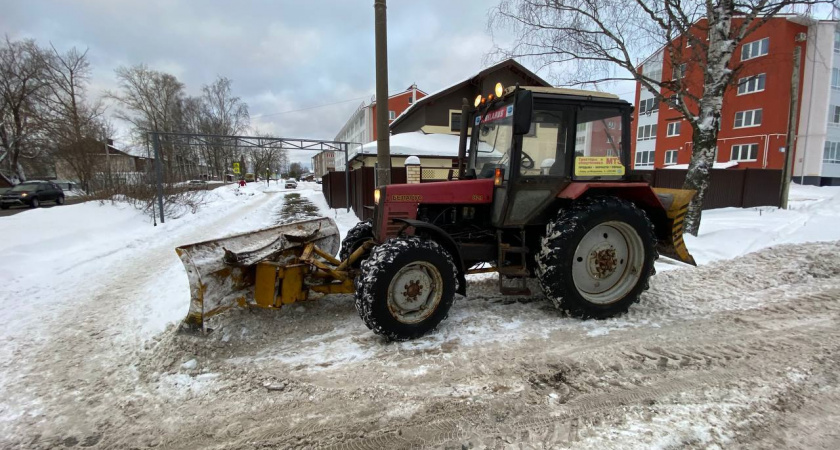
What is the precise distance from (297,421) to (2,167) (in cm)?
4204

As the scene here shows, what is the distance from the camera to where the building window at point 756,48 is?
2731cm

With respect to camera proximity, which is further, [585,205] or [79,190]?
[79,190]

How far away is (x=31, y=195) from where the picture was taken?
20.6m

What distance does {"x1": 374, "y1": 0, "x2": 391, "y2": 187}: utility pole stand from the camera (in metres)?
6.46

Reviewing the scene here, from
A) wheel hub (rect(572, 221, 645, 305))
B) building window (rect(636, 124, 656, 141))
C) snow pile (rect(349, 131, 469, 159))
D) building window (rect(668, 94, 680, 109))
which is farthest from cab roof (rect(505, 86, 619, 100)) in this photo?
building window (rect(636, 124, 656, 141))

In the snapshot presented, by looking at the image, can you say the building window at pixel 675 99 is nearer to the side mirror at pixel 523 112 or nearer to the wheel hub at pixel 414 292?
the side mirror at pixel 523 112

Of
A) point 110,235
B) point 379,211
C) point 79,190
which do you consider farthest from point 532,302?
point 79,190

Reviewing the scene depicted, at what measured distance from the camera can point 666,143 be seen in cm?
3488

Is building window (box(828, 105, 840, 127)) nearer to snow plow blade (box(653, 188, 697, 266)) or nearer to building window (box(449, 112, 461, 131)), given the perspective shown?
building window (box(449, 112, 461, 131))

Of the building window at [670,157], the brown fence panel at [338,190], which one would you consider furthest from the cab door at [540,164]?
the building window at [670,157]

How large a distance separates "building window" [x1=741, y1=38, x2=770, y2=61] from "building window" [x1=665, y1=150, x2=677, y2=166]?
831 cm

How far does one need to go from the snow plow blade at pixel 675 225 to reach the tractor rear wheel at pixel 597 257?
57 centimetres

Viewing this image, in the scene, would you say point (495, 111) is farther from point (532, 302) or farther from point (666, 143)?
point (666, 143)

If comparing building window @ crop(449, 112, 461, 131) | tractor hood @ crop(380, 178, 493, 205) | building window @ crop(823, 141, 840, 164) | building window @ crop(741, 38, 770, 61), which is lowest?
tractor hood @ crop(380, 178, 493, 205)
